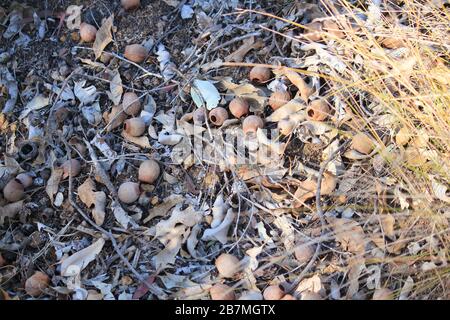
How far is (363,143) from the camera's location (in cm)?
220

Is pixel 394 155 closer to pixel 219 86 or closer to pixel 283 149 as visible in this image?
pixel 283 149

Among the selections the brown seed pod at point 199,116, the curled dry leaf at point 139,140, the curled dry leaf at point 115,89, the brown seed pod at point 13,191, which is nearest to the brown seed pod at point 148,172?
the curled dry leaf at point 139,140

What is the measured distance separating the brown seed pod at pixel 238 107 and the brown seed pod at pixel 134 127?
37 cm

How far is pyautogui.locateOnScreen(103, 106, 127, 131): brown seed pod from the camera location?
2410mm

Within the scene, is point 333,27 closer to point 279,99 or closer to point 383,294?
point 279,99

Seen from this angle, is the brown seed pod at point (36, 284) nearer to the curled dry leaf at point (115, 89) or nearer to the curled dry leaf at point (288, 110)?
the curled dry leaf at point (115, 89)

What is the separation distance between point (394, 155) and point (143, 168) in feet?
3.15

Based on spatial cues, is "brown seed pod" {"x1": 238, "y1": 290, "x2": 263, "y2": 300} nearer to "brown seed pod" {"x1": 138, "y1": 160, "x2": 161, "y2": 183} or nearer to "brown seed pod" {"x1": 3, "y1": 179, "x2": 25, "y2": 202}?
"brown seed pod" {"x1": 138, "y1": 160, "x2": 161, "y2": 183}

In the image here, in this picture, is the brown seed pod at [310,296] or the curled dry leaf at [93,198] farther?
the curled dry leaf at [93,198]

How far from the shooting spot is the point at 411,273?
1.98 m

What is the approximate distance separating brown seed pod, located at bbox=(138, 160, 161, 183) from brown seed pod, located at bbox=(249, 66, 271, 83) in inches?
21.9

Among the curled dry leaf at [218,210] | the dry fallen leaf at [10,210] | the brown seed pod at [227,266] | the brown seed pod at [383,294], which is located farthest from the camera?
the dry fallen leaf at [10,210]

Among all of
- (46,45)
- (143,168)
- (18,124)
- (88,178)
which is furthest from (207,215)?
(46,45)

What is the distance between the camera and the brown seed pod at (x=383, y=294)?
192 centimetres
